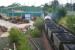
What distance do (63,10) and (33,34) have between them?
11129 millimetres

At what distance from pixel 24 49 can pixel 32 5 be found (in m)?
46.6

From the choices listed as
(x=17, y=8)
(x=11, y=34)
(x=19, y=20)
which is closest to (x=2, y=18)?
(x=19, y=20)

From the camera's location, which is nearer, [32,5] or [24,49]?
[24,49]

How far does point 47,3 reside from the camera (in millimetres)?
55031

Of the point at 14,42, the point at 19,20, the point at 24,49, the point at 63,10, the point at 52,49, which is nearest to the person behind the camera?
the point at 52,49

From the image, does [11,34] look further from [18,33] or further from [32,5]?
[32,5]

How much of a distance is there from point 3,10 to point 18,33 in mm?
36262

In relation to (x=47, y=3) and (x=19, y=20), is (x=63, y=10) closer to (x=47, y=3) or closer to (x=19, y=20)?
(x=19, y=20)

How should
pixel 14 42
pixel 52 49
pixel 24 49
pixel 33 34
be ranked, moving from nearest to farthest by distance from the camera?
pixel 52 49 < pixel 24 49 < pixel 14 42 < pixel 33 34

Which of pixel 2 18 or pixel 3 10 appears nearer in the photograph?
pixel 2 18

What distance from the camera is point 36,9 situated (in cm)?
5522

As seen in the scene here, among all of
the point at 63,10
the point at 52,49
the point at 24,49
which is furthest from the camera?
the point at 63,10

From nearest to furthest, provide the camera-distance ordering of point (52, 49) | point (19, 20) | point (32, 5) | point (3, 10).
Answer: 1. point (52, 49)
2. point (19, 20)
3. point (3, 10)
4. point (32, 5)

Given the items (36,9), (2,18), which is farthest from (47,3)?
(2,18)
